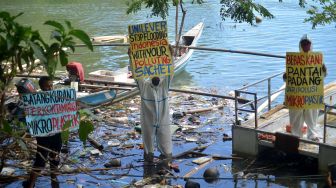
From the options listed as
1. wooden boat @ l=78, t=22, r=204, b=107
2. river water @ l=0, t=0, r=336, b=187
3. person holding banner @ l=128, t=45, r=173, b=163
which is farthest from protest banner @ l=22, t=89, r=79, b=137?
river water @ l=0, t=0, r=336, b=187

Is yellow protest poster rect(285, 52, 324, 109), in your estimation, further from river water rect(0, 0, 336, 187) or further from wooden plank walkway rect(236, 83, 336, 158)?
river water rect(0, 0, 336, 187)

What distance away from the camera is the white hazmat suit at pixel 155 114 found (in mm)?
7473

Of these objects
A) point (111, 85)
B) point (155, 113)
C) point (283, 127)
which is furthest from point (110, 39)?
point (155, 113)

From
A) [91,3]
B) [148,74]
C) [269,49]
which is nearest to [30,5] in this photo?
[91,3]

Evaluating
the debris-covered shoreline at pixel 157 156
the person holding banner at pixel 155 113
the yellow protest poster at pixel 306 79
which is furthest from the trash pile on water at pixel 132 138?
the yellow protest poster at pixel 306 79

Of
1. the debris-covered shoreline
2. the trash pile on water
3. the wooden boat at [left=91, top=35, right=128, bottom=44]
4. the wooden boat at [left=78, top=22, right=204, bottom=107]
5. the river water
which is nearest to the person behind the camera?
the debris-covered shoreline

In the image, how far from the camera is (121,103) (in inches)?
452

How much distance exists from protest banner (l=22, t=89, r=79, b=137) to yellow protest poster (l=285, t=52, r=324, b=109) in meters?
3.28

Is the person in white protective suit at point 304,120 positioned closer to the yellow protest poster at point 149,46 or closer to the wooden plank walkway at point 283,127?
the wooden plank walkway at point 283,127

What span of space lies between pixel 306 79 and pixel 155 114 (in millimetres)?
2244

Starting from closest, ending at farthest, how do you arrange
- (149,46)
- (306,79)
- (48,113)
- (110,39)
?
(48,113) < (306,79) < (149,46) < (110,39)

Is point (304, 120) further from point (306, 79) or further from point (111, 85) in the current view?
point (111, 85)

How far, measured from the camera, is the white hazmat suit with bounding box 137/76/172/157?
294 inches

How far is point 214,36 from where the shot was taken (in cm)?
2503
